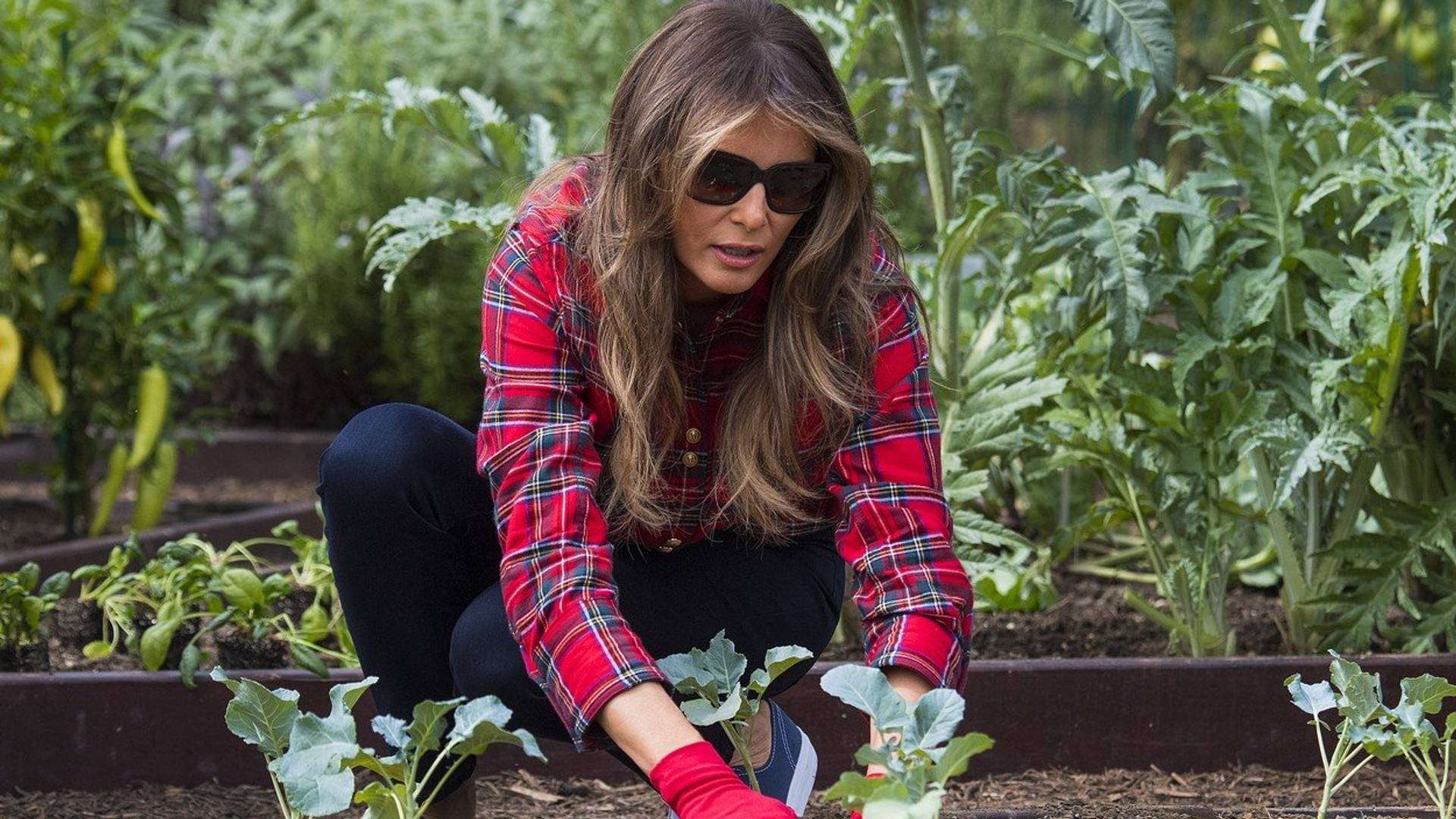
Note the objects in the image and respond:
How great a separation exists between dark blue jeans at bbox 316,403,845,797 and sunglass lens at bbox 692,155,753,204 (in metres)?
0.49

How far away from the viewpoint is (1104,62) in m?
2.86

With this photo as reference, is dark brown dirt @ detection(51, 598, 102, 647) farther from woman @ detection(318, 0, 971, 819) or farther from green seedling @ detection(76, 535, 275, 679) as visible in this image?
woman @ detection(318, 0, 971, 819)

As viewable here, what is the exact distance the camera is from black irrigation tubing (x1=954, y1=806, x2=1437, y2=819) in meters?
2.18

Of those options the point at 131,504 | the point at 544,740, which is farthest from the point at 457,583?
the point at 131,504

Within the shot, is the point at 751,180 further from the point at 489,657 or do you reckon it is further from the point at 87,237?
the point at 87,237

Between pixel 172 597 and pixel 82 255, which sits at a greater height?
pixel 82 255

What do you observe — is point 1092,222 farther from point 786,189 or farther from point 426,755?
point 426,755

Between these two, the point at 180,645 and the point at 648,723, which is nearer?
the point at 648,723

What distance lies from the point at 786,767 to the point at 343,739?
76 cm

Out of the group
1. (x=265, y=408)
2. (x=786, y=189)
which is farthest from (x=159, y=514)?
(x=786, y=189)

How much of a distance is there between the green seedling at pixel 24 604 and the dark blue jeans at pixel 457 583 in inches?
29.5

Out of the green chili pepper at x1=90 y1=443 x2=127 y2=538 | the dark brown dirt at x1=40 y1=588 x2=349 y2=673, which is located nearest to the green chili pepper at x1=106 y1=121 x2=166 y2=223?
the green chili pepper at x1=90 y1=443 x2=127 y2=538

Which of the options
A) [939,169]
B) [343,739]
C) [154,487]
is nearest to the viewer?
[343,739]

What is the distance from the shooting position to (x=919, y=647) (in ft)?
6.04
